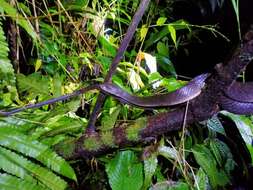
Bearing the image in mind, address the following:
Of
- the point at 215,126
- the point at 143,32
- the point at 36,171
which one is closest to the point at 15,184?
the point at 36,171

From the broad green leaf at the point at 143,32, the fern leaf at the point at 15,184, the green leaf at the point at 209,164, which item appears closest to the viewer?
the fern leaf at the point at 15,184

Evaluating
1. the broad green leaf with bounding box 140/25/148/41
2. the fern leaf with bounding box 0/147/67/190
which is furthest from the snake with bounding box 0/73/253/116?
the broad green leaf with bounding box 140/25/148/41

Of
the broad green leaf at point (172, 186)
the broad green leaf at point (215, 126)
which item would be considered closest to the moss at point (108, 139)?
the broad green leaf at point (172, 186)

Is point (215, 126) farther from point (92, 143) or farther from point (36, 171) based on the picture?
point (36, 171)

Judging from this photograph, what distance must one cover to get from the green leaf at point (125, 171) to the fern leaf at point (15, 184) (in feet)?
0.72

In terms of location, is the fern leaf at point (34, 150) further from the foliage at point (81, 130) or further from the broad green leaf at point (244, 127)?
the broad green leaf at point (244, 127)

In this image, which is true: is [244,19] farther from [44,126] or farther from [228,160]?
[44,126]

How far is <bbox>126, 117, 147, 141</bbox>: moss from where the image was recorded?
0.83 metres

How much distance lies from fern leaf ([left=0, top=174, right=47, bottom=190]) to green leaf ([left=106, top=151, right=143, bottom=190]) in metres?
0.22

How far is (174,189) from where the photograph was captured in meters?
0.99

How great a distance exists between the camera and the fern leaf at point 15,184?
79cm

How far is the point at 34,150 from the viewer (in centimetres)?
83

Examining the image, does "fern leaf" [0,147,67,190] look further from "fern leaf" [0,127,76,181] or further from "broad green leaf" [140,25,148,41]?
"broad green leaf" [140,25,148,41]

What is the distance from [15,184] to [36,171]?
55 millimetres
